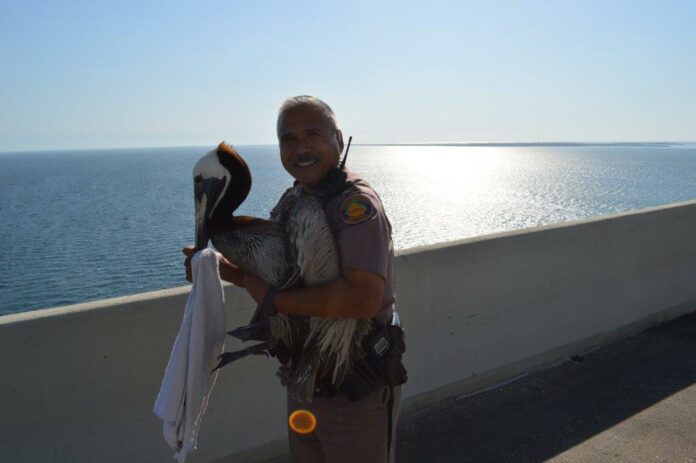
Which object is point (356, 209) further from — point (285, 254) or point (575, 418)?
point (575, 418)

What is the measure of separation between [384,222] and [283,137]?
501 mm

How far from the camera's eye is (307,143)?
2129mm

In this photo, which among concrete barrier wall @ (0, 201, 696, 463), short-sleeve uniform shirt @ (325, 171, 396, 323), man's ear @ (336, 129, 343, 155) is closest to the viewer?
short-sleeve uniform shirt @ (325, 171, 396, 323)

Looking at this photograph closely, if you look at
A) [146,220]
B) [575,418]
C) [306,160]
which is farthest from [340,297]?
[146,220]

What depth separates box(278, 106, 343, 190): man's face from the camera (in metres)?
2.13

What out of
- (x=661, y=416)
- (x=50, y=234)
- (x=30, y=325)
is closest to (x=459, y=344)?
(x=661, y=416)

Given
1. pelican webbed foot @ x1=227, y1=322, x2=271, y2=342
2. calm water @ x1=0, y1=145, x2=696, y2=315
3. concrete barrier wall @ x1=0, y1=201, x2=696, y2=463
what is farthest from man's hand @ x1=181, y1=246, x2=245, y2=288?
calm water @ x1=0, y1=145, x2=696, y2=315

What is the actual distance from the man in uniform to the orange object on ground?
25 mm

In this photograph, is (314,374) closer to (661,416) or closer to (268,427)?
(268,427)

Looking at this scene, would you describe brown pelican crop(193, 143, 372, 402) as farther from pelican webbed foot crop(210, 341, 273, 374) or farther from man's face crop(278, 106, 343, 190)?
man's face crop(278, 106, 343, 190)

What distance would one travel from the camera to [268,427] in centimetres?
380

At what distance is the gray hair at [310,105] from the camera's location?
2137 millimetres

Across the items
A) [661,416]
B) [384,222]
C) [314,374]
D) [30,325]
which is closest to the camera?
[384,222]

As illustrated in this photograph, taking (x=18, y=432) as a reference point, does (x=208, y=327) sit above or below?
above
